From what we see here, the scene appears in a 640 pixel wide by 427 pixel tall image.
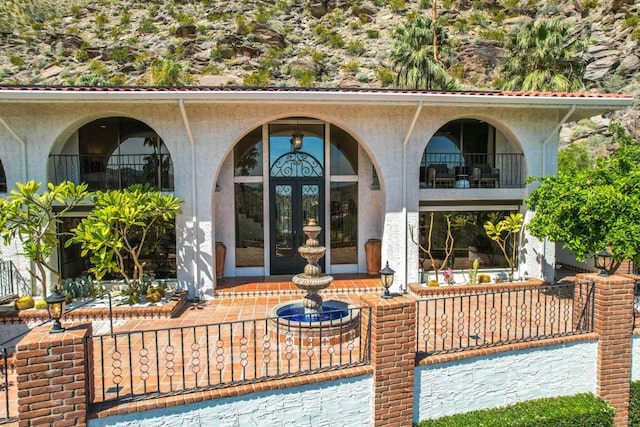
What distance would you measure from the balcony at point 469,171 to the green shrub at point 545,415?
5.61m

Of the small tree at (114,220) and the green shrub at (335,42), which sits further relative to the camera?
the green shrub at (335,42)

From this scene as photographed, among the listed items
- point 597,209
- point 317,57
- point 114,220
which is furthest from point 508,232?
point 317,57

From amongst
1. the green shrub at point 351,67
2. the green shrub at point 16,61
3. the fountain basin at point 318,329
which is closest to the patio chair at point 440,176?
the fountain basin at point 318,329

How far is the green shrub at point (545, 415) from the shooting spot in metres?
5.28

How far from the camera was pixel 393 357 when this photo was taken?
4902 millimetres

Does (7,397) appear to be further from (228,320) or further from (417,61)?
(417,61)

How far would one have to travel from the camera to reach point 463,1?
37219 millimetres

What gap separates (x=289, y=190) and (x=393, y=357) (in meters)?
6.55

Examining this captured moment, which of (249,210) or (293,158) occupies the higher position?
(293,158)

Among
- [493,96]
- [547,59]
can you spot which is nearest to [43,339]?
[493,96]

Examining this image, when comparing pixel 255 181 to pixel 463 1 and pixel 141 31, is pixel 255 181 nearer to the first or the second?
pixel 141 31

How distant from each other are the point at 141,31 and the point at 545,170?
3749 centimetres

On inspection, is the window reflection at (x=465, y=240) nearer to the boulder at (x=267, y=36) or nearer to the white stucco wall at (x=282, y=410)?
the white stucco wall at (x=282, y=410)

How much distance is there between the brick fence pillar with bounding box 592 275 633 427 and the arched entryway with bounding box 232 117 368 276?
19.4 ft
